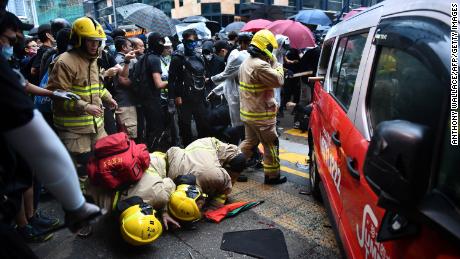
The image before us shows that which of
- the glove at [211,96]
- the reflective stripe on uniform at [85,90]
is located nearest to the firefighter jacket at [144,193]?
the reflective stripe on uniform at [85,90]

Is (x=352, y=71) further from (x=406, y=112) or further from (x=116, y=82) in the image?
(x=116, y=82)

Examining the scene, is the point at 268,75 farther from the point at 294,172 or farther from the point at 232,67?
the point at 294,172

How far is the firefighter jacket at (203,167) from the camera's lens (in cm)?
349

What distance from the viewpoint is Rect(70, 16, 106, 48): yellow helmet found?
316cm

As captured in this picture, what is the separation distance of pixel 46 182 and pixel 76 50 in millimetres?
2309

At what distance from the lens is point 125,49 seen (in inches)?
209

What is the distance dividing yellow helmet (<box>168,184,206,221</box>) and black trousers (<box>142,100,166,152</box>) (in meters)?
1.94

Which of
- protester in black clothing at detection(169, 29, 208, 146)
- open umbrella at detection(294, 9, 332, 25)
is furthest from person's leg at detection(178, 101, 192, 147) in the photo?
open umbrella at detection(294, 9, 332, 25)

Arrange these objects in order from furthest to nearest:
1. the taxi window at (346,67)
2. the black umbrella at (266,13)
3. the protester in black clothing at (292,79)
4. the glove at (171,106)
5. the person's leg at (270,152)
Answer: the black umbrella at (266,13) < the protester in black clothing at (292,79) < the glove at (171,106) < the person's leg at (270,152) < the taxi window at (346,67)

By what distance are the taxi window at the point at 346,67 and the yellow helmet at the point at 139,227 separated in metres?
1.69

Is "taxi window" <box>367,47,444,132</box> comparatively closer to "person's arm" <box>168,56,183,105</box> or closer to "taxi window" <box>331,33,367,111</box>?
"taxi window" <box>331,33,367,111</box>

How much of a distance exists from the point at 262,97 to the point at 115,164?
5.98 ft

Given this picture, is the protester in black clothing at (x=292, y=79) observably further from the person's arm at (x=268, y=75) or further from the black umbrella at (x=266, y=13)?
the black umbrella at (x=266, y=13)

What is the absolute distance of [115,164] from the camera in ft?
9.55
